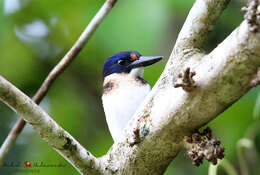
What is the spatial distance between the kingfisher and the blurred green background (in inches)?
4.0

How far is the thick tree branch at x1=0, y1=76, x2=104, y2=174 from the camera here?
1.38 metres

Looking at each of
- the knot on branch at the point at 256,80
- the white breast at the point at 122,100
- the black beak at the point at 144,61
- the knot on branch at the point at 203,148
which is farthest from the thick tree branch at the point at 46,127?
the black beak at the point at 144,61

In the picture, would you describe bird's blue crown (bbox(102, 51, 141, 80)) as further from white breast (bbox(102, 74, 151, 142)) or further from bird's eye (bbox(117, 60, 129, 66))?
white breast (bbox(102, 74, 151, 142))

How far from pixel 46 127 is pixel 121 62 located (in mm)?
1800

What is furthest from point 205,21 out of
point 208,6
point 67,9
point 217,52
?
point 67,9

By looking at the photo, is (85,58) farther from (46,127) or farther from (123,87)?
(46,127)

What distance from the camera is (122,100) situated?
2.88 m

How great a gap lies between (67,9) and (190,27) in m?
2.31

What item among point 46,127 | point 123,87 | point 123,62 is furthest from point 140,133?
point 123,62

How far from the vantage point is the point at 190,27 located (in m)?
1.65

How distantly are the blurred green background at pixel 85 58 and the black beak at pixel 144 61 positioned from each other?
120 mm

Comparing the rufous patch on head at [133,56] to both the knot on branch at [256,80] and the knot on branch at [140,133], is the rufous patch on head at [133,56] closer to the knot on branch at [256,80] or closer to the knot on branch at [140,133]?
the knot on branch at [140,133]

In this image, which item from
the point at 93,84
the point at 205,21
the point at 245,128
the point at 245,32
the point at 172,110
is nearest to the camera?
the point at 245,32

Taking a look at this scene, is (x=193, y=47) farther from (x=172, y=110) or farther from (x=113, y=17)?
(x=113, y=17)
